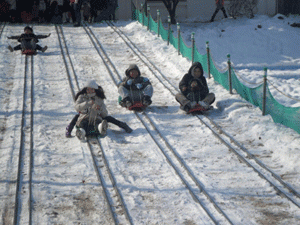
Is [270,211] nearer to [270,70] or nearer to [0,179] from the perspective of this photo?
[0,179]

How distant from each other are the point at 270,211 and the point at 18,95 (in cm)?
886

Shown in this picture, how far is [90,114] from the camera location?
33.8 feet

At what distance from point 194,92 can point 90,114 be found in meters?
2.81

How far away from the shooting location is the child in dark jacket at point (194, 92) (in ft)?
38.5

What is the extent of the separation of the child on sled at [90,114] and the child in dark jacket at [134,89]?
1.51m

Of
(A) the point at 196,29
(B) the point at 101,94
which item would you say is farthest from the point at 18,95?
(A) the point at 196,29

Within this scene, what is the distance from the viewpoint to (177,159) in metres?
9.12

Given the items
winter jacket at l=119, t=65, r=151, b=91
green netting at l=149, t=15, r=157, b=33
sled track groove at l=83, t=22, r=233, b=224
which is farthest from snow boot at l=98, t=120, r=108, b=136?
green netting at l=149, t=15, r=157, b=33

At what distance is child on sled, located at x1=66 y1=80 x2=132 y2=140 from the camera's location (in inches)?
399

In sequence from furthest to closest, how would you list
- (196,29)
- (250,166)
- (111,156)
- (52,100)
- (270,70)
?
1. (196,29)
2. (270,70)
3. (52,100)
4. (111,156)
5. (250,166)

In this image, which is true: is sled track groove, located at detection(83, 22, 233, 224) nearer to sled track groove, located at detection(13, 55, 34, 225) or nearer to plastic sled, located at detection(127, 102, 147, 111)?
plastic sled, located at detection(127, 102, 147, 111)

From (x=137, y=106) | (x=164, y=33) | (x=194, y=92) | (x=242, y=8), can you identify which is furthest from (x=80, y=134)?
(x=242, y=8)

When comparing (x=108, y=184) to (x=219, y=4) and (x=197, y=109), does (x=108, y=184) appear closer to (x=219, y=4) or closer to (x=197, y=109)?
(x=197, y=109)

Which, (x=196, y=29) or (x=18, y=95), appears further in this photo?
(x=196, y=29)
